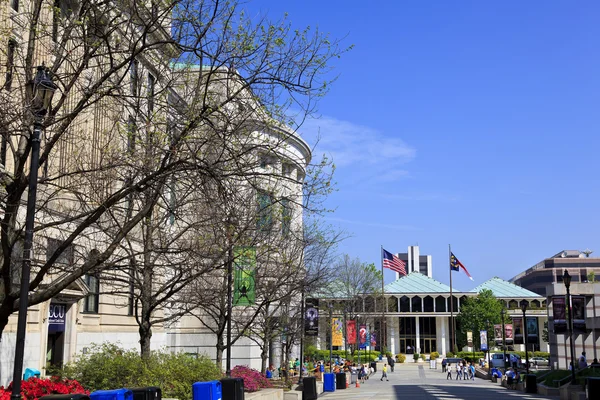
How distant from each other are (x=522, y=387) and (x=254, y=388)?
23.7m

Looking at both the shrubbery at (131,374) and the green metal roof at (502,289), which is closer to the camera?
the shrubbery at (131,374)

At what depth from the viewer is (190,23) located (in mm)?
13023

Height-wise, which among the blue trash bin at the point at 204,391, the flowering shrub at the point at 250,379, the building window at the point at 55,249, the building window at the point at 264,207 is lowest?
the flowering shrub at the point at 250,379

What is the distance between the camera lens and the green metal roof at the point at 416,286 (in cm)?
11724

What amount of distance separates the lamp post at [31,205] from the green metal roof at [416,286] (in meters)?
107

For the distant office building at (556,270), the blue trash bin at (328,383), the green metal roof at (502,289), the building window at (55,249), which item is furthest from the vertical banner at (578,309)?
the distant office building at (556,270)

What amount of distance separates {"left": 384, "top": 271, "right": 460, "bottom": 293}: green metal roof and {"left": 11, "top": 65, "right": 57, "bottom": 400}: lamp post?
107 metres

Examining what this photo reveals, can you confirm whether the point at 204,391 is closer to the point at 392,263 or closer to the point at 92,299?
the point at 92,299

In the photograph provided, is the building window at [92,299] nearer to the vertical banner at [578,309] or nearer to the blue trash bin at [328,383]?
the blue trash bin at [328,383]

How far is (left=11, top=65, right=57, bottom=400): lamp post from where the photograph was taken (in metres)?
10.6

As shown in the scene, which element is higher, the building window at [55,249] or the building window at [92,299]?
the building window at [55,249]

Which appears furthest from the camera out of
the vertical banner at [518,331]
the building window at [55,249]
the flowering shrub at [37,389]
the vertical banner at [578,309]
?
the vertical banner at [518,331]

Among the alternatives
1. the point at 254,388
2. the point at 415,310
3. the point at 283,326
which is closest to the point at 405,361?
the point at 415,310

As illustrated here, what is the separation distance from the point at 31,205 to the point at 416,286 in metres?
112
